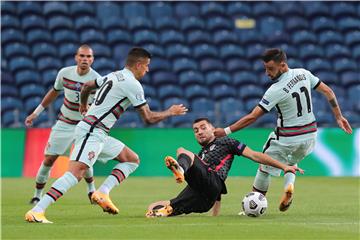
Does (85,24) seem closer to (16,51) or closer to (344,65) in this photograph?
(16,51)

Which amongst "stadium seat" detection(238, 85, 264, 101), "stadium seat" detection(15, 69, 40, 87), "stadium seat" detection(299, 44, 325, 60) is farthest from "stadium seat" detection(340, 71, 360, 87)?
"stadium seat" detection(15, 69, 40, 87)

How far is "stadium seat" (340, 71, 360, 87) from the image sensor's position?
2725cm

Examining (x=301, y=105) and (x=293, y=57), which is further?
(x=293, y=57)

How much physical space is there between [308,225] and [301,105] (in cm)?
225

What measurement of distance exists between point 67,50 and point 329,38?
8615 millimetres

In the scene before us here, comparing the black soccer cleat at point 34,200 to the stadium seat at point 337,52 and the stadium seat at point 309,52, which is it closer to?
the stadium seat at point 309,52

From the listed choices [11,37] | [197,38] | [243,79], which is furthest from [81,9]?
[243,79]

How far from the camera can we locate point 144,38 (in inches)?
1091

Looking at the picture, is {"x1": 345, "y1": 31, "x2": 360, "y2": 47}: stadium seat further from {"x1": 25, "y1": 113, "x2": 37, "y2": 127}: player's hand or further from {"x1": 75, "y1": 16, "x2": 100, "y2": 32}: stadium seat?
{"x1": 25, "y1": 113, "x2": 37, "y2": 127}: player's hand

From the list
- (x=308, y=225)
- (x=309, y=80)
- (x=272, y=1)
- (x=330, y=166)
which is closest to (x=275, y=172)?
(x=309, y=80)

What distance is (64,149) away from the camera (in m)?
13.8

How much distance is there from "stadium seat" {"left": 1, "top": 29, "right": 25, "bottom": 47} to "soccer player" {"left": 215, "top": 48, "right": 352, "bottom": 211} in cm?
1688

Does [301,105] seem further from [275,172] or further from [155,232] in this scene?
[155,232]

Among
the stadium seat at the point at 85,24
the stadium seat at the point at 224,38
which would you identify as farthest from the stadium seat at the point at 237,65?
the stadium seat at the point at 85,24
